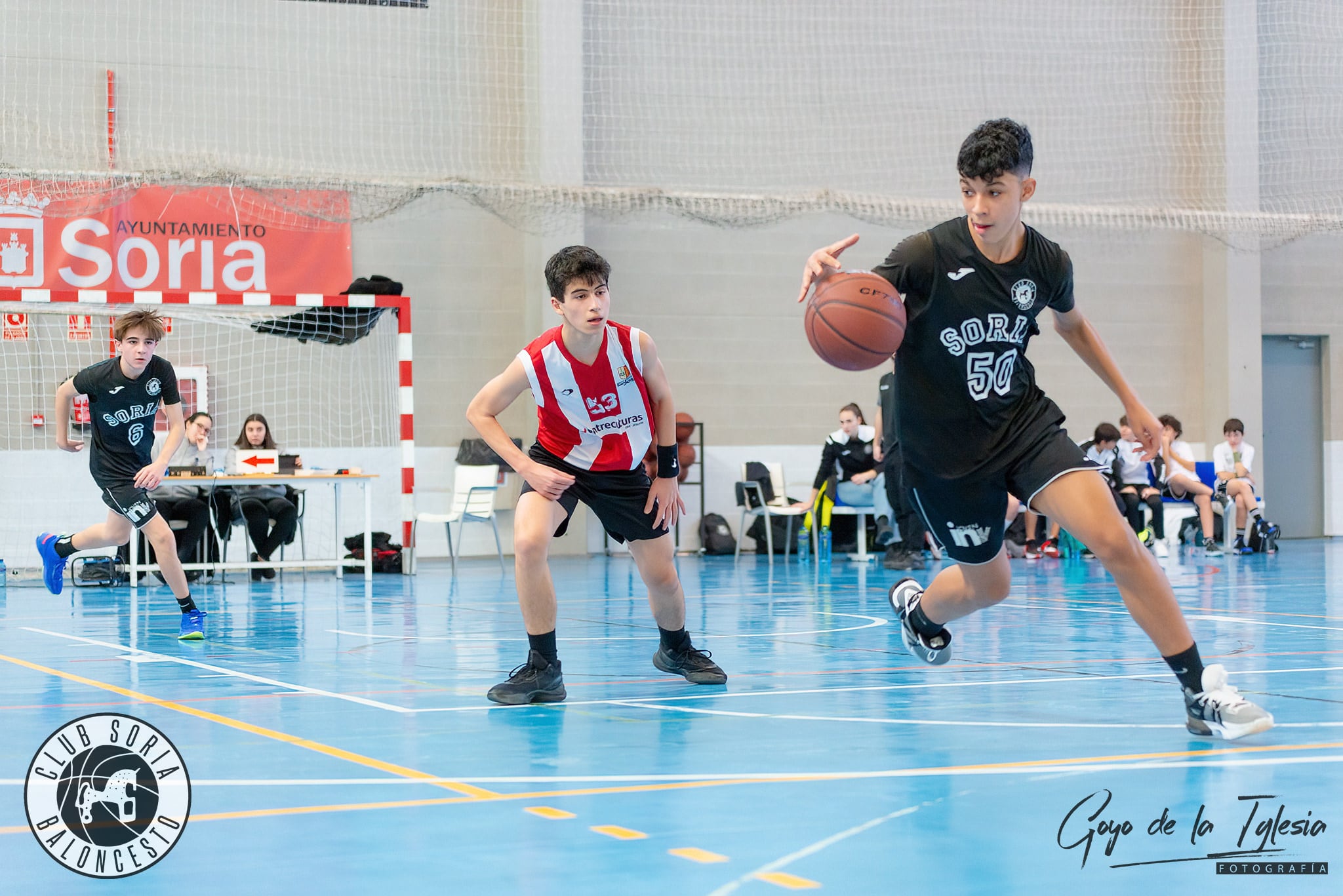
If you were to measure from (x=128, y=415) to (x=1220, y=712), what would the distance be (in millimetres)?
6077

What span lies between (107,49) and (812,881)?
14927 mm

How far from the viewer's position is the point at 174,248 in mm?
15453

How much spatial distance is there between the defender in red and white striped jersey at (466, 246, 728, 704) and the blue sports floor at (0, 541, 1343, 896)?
366 mm

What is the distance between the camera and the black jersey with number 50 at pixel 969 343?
4297 mm

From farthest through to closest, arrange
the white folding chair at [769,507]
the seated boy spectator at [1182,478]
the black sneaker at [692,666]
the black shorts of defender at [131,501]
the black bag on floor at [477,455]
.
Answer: the black bag on floor at [477,455]
the seated boy spectator at [1182,478]
the white folding chair at [769,507]
the black shorts of defender at [131,501]
the black sneaker at [692,666]

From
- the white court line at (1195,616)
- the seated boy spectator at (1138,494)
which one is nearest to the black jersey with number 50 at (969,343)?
the white court line at (1195,616)

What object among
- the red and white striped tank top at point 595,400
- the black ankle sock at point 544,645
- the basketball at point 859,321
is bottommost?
the black ankle sock at point 544,645

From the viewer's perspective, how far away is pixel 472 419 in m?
5.31

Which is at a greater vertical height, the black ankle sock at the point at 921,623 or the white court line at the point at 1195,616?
the black ankle sock at the point at 921,623

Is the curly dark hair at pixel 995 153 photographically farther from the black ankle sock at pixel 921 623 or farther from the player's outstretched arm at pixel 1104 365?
the black ankle sock at pixel 921 623

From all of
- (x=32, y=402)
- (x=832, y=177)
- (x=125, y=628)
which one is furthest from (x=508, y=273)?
(x=125, y=628)

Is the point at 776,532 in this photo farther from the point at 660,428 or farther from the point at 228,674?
the point at 660,428

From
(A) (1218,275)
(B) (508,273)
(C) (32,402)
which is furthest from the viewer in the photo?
(A) (1218,275)

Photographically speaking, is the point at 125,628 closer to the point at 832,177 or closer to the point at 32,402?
the point at 32,402
